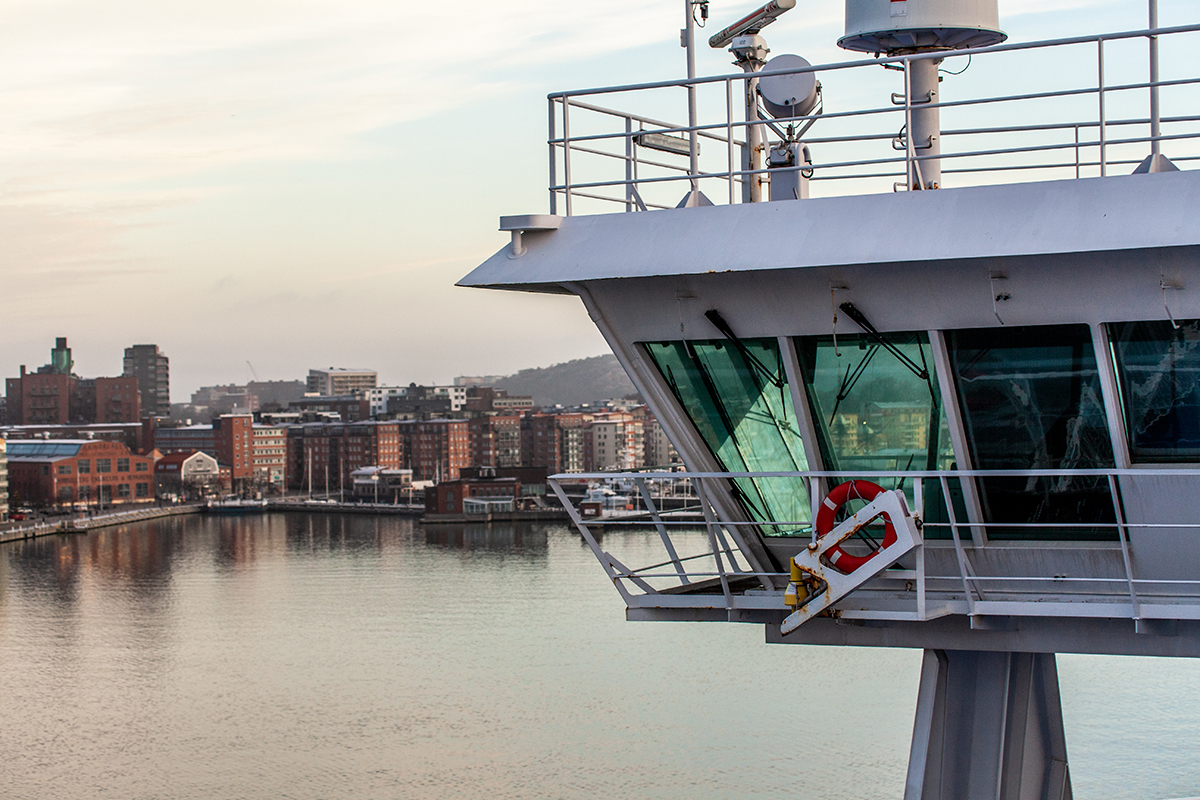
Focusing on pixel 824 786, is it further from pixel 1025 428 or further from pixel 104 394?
pixel 104 394

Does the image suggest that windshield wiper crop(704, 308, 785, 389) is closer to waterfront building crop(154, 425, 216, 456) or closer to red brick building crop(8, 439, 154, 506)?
red brick building crop(8, 439, 154, 506)

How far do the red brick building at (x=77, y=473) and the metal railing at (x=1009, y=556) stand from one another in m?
88.2

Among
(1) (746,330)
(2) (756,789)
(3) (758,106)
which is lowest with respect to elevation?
(2) (756,789)

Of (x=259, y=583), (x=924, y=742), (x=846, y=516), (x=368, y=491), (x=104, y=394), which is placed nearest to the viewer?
(x=846, y=516)

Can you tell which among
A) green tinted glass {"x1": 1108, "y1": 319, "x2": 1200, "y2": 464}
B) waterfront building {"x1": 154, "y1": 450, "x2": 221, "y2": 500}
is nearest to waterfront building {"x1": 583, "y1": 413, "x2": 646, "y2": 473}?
waterfront building {"x1": 154, "y1": 450, "x2": 221, "y2": 500}

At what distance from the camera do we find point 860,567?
4297 mm

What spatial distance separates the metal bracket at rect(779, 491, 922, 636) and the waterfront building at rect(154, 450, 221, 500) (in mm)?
92221

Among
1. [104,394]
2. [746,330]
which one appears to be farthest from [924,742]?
[104,394]

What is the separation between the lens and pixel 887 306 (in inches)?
181

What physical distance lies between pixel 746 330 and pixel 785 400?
334mm

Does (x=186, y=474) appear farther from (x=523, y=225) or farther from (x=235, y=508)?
(x=523, y=225)

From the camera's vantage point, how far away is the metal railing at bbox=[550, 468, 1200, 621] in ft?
14.3

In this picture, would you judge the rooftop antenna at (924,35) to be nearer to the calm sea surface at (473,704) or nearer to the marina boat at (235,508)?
the calm sea surface at (473,704)

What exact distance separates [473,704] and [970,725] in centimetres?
2049
